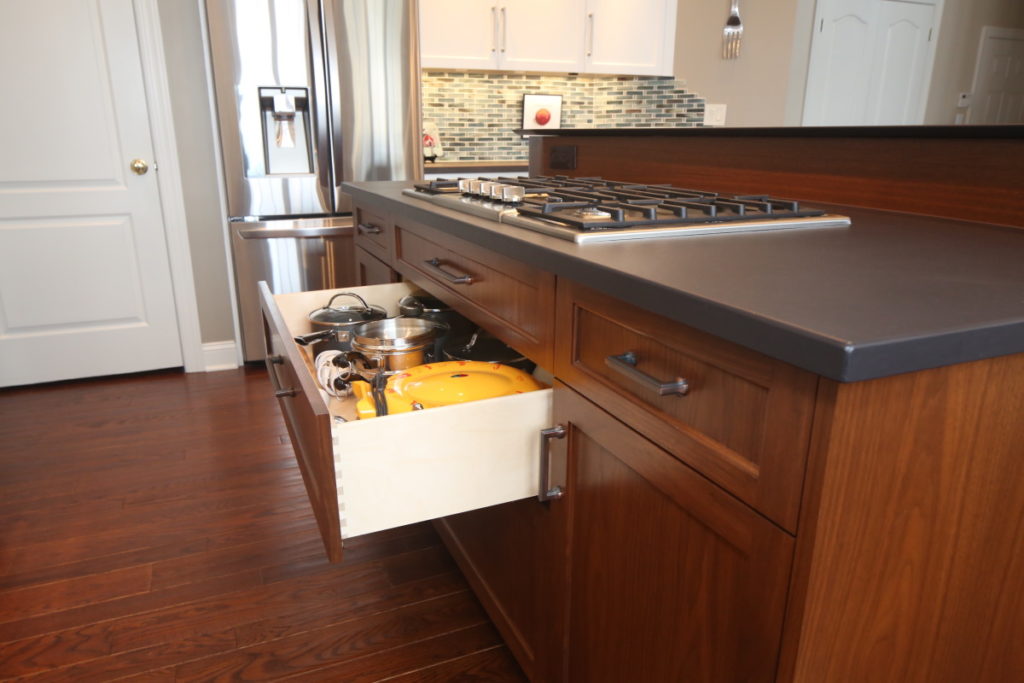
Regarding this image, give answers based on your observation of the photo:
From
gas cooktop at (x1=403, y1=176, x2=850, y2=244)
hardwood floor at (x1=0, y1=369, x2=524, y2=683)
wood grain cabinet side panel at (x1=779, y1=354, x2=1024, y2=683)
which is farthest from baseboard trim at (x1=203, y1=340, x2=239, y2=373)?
wood grain cabinet side panel at (x1=779, y1=354, x2=1024, y2=683)

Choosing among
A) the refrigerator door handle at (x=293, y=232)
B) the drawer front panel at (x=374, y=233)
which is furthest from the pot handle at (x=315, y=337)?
the refrigerator door handle at (x=293, y=232)

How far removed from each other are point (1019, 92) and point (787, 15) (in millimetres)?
2592

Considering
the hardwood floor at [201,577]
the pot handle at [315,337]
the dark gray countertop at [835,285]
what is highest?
the dark gray countertop at [835,285]

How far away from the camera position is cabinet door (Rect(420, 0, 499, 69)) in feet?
10.8

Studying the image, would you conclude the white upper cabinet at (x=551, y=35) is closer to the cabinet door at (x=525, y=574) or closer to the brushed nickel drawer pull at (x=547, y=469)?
the cabinet door at (x=525, y=574)

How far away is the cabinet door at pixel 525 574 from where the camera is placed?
3.64 ft

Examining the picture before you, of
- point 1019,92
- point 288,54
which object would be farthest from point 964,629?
point 1019,92

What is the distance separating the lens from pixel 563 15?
3.54 m

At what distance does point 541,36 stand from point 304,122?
1.31 m

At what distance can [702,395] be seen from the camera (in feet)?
2.33

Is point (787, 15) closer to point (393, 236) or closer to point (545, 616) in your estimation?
point (393, 236)

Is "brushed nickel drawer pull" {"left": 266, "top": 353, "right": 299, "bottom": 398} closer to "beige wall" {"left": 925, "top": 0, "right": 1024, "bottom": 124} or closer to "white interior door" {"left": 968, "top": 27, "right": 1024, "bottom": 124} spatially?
"beige wall" {"left": 925, "top": 0, "right": 1024, "bottom": 124}

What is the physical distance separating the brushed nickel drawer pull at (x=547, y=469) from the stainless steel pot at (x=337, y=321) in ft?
1.88

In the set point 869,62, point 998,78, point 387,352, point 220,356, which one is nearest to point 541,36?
point 220,356
